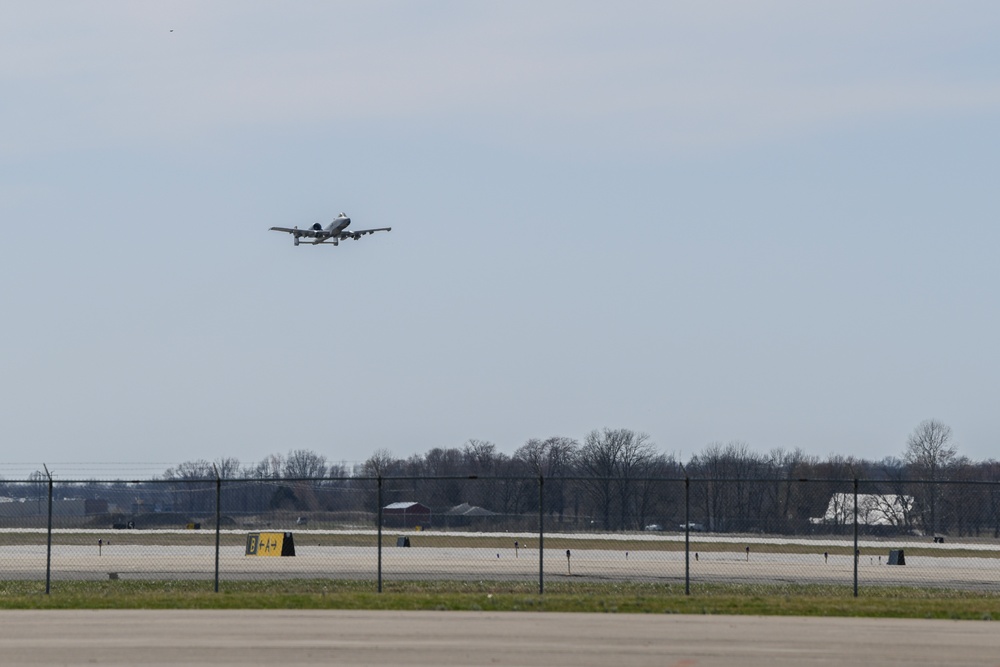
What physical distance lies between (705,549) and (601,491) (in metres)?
41.9

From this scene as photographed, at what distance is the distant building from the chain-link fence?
32 centimetres

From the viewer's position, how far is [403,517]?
334ft

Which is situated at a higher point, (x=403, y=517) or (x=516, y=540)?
(x=516, y=540)

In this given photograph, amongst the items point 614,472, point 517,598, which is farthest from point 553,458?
point 517,598

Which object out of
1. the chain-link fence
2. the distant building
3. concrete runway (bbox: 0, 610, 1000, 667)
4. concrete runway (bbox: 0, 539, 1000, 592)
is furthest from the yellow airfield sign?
the distant building

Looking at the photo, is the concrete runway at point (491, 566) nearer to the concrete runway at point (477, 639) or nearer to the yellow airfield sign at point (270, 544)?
the yellow airfield sign at point (270, 544)

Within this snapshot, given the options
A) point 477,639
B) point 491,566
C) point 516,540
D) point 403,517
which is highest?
point 477,639

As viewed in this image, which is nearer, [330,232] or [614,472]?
[330,232]

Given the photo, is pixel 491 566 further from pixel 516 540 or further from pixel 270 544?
pixel 516 540

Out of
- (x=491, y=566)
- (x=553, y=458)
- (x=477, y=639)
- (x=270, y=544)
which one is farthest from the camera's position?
(x=553, y=458)

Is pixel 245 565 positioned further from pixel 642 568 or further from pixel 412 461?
pixel 412 461

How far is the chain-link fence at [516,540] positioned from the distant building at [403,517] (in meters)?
0.32

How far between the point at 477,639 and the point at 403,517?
83857mm

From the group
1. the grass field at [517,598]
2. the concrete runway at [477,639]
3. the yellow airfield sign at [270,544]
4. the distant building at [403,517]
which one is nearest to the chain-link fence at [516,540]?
the yellow airfield sign at [270,544]
